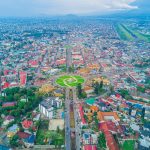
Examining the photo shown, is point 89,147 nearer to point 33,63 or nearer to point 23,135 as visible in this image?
point 23,135

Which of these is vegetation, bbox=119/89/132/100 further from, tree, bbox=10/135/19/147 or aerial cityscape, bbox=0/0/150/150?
tree, bbox=10/135/19/147

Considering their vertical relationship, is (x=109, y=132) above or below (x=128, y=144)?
above

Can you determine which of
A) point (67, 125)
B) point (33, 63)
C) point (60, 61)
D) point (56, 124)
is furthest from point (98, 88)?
point (33, 63)

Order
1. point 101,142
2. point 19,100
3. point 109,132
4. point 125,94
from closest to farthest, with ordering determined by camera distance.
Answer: point 101,142 → point 109,132 → point 19,100 → point 125,94

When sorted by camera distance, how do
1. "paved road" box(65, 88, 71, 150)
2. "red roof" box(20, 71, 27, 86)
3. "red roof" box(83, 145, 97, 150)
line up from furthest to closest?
"red roof" box(20, 71, 27, 86) < "paved road" box(65, 88, 71, 150) < "red roof" box(83, 145, 97, 150)

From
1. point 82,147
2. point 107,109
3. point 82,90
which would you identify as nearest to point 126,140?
point 82,147

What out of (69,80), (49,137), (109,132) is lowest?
(49,137)

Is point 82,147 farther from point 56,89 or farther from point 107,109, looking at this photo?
point 56,89

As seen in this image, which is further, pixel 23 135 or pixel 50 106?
pixel 50 106

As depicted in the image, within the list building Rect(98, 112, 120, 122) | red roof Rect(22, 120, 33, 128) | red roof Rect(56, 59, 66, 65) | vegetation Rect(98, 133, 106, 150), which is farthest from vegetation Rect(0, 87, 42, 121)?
red roof Rect(56, 59, 66, 65)
